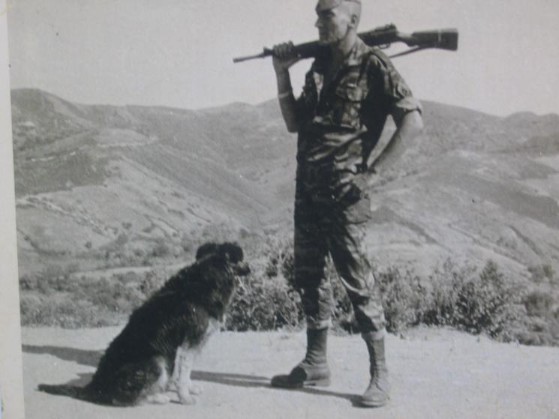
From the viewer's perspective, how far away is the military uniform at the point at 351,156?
6.06 meters

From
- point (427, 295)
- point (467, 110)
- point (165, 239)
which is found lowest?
point (427, 295)

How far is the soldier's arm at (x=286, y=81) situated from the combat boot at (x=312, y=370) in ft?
5.33

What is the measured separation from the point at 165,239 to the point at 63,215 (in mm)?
954

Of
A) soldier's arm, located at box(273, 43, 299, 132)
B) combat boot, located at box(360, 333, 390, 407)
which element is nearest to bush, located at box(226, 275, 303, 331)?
combat boot, located at box(360, 333, 390, 407)

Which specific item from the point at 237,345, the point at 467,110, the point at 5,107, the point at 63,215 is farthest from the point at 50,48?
the point at 467,110

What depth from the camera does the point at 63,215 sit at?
24.3 feet

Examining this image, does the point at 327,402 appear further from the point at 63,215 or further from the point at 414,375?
the point at 63,215

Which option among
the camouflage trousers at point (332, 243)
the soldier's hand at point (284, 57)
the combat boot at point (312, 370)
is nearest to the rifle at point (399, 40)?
the soldier's hand at point (284, 57)

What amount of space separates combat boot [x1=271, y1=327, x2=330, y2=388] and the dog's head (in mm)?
731

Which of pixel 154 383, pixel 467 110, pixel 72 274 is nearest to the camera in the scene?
pixel 154 383

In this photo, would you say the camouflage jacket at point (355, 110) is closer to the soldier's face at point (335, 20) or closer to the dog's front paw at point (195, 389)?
the soldier's face at point (335, 20)

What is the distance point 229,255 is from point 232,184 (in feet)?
3.48

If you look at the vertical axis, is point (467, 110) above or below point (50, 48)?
below

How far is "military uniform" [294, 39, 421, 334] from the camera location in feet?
19.9
